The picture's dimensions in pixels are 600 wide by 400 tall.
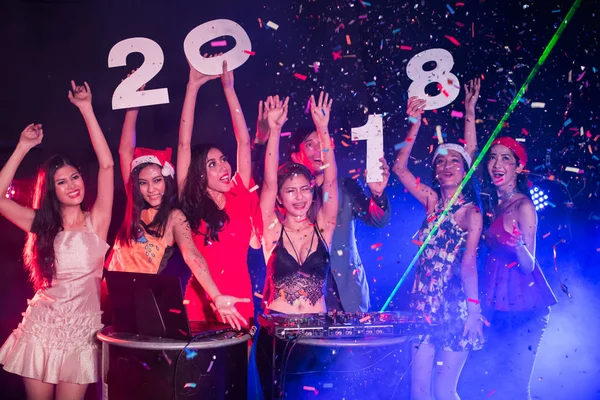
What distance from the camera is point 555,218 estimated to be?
13.8 ft

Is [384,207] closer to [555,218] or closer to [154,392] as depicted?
[555,218]

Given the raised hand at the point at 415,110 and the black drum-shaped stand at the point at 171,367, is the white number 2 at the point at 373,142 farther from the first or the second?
the black drum-shaped stand at the point at 171,367

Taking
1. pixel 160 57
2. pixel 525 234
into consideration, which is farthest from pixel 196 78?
pixel 525 234

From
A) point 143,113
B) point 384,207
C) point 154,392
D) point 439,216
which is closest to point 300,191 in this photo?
point 384,207

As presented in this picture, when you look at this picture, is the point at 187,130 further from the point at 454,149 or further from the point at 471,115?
the point at 471,115

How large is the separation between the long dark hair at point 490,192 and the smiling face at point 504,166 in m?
0.07

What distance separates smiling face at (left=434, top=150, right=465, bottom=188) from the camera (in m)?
3.86

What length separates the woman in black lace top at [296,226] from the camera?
3.47 metres

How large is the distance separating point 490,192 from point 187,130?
90.3 inches

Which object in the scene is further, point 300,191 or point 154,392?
point 300,191

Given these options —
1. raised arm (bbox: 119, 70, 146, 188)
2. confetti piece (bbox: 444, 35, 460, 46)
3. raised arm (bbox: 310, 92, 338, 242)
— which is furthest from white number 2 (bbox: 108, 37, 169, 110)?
confetti piece (bbox: 444, 35, 460, 46)

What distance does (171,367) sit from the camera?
2.71m

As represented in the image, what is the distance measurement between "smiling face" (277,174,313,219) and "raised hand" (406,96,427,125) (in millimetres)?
1061

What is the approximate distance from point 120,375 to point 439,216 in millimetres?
2285
